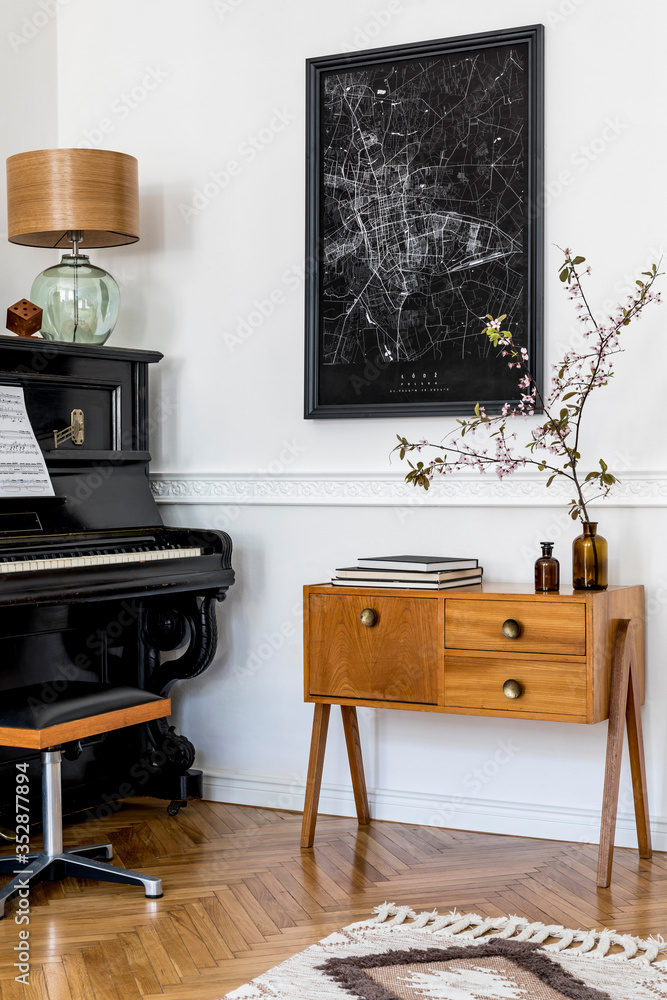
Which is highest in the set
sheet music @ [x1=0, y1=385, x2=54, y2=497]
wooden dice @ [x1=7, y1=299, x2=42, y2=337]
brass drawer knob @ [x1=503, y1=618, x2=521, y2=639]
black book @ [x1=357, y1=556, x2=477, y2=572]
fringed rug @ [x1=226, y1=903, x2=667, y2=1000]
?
wooden dice @ [x1=7, y1=299, x2=42, y2=337]

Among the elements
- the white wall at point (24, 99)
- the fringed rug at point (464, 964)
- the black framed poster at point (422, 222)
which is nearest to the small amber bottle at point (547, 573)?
the black framed poster at point (422, 222)

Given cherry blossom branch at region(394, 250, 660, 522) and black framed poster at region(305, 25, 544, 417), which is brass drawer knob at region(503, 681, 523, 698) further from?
black framed poster at region(305, 25, 544, 417)

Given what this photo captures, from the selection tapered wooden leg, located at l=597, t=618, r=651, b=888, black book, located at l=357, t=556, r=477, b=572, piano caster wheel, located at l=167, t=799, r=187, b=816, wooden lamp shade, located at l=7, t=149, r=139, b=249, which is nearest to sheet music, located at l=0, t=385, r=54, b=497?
wooden lamp shade, located at l=7, t=149, r=139, b=249

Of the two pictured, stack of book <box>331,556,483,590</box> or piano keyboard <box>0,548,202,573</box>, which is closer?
A: piano keyboard <box>0,548,202,573</box>

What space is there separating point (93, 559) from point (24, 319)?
865mm

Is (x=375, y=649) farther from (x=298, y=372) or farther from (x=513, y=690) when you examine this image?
(x=298, y=372)

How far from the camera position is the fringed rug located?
7.13 feet

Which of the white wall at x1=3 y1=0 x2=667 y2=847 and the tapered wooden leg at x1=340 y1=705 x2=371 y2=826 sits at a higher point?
the white wall at x1=3 y1=0 x2=667 y2=847

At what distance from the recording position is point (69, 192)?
3.39 meters

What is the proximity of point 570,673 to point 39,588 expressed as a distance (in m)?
1.31

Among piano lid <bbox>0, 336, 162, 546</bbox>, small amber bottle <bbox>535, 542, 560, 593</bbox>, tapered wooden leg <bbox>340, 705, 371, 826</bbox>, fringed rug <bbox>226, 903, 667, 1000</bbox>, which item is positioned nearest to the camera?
fringed rug <bbox>226, 903, 667, 1000</bbox>

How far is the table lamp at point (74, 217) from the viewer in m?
3.39

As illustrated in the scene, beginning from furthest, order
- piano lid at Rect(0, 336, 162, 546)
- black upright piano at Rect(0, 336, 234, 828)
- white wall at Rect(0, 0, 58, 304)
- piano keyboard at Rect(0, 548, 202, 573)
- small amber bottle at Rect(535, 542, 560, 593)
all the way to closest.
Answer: white wall at Rect(0, 0, 58, 304) → piano lid at Rect(0, 336, 162, 546) → black upright piano at Rect(0, 336, 234, 828) → small amber bottle at Rect(535, 542, 560, 593) → piano keyboard at Rect(0, 548, 202, 573)

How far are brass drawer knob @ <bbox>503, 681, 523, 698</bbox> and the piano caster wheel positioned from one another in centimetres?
117
